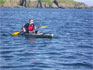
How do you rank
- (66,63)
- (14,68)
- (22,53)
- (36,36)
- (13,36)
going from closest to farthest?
(14,68) → (66,63) → (22,53) → (36,36) → (13,36)

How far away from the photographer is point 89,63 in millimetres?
14375

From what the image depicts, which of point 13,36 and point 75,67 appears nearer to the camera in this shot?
point 75,67

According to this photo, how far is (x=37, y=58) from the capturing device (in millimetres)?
15383

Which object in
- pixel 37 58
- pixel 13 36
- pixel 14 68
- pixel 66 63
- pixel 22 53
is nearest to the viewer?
pixel 14 68

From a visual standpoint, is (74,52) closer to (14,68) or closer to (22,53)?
(22,53)

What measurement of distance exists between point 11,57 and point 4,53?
1.46 metres

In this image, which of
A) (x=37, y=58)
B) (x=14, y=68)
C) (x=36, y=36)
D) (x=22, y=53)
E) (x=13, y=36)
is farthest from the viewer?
(x=13, y=36)

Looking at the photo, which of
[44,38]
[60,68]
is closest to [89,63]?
[60,68]

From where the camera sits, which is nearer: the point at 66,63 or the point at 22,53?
the point at 66,63

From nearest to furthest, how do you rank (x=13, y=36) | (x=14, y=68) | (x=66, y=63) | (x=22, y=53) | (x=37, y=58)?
1. (x=14, y=68)
2. (x=66, y=63)
3. (x=37, y=58)
4. (x=22, y=53)
5. (x=13, y=36)

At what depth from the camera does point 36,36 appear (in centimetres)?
2475

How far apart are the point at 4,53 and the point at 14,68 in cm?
408

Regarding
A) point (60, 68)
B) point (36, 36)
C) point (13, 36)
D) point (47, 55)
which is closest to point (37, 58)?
point (47, 55)

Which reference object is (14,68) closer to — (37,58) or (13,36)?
(37,58)
